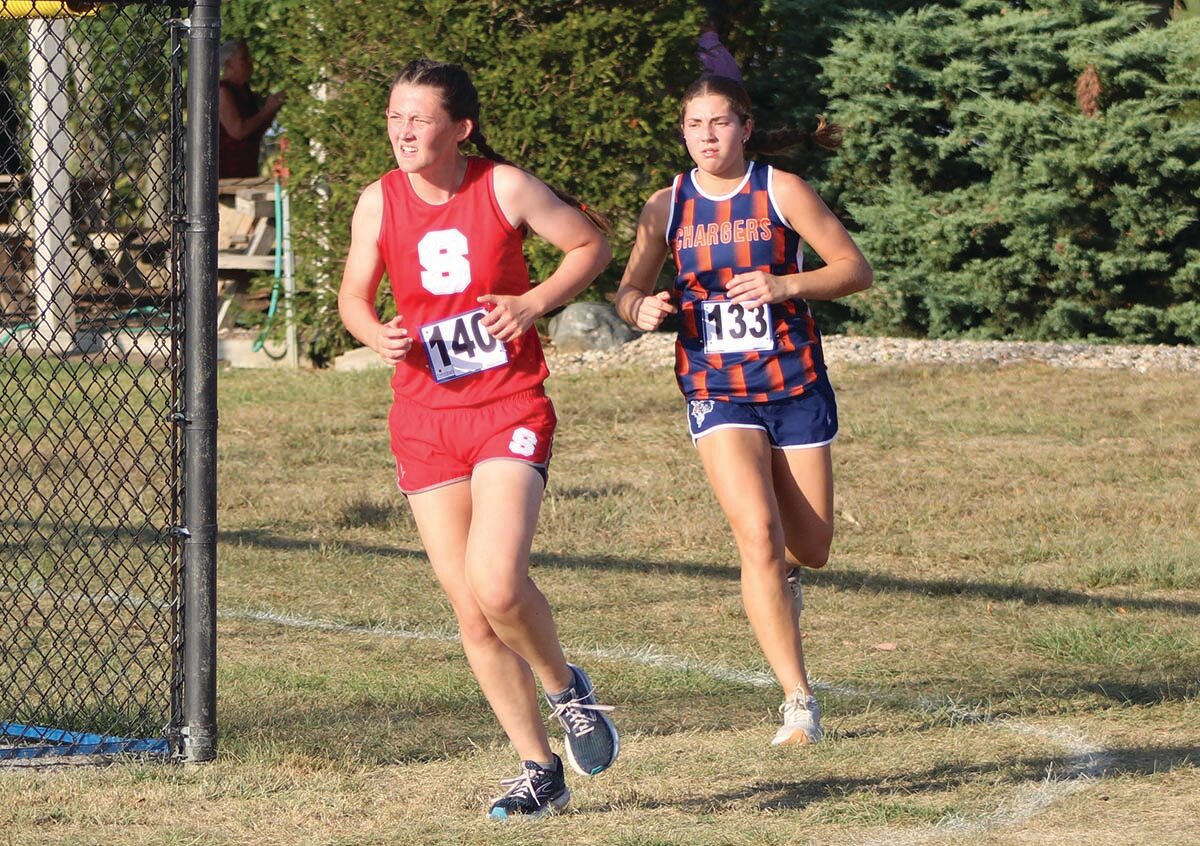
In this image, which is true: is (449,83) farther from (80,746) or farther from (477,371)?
(80,746)

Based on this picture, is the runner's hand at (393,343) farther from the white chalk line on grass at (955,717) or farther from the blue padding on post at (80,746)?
the white chalk line on grass at (955,717)

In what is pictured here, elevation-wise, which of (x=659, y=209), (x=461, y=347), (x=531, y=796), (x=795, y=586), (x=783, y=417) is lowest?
(x=531, y=796)

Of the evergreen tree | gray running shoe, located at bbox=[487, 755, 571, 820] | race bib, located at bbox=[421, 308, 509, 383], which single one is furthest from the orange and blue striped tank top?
the evergreen tree

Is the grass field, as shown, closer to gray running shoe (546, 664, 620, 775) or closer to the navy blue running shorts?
gray running shoe (546, 664, 620, 775)

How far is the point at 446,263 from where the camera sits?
4.45 metres

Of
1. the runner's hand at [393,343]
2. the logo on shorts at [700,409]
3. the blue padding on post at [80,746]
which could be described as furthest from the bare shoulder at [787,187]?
the blue padding on post at [80,746]

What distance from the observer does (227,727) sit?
5.46 m

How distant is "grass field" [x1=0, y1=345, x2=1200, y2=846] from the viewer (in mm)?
4582

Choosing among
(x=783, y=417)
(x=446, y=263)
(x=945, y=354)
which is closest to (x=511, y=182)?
(x=446, y=263)

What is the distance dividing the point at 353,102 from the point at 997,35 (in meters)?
5.65

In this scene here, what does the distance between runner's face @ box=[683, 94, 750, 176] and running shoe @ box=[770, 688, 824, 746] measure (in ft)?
5.36

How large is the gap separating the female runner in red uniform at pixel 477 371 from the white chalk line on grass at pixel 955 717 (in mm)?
899

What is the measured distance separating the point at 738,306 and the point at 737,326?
0.20ft

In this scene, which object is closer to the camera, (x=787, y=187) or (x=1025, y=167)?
(x=787, y=187)
